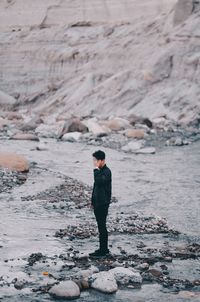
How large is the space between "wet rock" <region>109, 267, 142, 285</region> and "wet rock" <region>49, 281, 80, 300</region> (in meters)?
0.67

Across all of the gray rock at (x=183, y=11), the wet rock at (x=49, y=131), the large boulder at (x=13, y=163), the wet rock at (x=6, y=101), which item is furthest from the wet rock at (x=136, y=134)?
the wet rock at (x=6, y=101)

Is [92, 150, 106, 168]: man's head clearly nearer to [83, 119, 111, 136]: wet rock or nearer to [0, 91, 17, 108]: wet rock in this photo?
[83, 119, 111, 136]: wet rock

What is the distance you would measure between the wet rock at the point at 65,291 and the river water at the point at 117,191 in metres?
0.09

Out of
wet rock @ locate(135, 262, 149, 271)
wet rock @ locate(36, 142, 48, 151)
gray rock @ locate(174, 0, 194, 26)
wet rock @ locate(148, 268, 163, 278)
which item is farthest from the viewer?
gray rock @ locate(174, 0, 194, 26)

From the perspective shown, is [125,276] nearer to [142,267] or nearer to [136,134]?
[142,267]

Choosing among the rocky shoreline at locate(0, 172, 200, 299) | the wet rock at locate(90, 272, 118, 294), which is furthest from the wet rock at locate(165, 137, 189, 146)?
the wet rock at locate(90, 272, 118, 294)

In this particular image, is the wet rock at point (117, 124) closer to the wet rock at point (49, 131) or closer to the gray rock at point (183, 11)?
the wet rock at point (49, 131)

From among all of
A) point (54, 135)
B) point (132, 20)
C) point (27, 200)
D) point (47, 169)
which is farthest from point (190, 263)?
point (132, 20)

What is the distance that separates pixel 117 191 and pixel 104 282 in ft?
26.5

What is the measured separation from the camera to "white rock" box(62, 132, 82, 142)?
26.5 metres

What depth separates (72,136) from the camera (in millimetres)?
26688

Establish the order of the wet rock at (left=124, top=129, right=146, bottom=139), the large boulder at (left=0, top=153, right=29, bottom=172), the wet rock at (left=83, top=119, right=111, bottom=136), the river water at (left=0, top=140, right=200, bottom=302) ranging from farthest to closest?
1. the wet rock at (left=83, top=119, right=111, bottom=136)
2. the wet rock at (left=124, top=129, right=146, bottom=139)
3. the large boulder at (left=0, top=153, right=29, bottom=172)
4. the river water at (left=0, top=140, right=200, bottom=302)

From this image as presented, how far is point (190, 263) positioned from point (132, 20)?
141 ft

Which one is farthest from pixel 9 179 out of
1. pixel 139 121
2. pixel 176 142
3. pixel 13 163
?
pixel 139 121
